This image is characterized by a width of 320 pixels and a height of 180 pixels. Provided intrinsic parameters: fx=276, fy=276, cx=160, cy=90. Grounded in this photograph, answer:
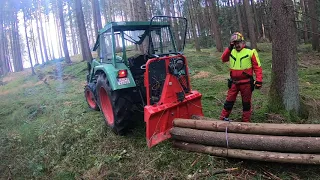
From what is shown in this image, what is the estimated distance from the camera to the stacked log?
12.0 feet

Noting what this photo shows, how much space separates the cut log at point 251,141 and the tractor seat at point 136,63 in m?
1.80

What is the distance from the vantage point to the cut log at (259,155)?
11.8ft

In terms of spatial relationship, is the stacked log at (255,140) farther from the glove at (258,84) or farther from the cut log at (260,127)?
the glove at (258,84)

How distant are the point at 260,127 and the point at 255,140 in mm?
230

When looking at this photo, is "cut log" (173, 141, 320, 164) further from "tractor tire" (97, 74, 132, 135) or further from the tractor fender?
the tractor fender

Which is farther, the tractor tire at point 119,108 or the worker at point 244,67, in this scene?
the tractor tire at point 119,108

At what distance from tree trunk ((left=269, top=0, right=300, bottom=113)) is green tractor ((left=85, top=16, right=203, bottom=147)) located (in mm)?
1569

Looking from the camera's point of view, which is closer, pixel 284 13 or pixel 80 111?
pixel 284 13

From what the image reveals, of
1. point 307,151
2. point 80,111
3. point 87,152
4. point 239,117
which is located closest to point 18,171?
point 87,152

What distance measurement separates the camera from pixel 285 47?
5082mm

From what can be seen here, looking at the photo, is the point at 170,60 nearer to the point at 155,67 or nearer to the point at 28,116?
the point at 155,67

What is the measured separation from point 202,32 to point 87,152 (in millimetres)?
24870

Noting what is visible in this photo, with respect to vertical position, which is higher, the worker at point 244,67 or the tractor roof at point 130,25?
the tractor roof at point 130,25

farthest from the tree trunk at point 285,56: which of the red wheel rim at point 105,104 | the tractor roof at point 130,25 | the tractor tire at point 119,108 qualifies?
the red wheel rim at point 105,104
